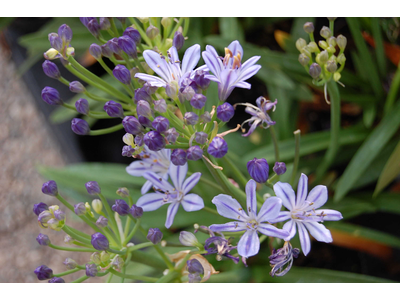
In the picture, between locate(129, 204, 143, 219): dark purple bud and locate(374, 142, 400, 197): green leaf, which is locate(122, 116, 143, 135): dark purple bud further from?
locate(374, 142, 400, 197): green leaf

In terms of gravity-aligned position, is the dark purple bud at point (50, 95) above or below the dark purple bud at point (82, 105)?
above

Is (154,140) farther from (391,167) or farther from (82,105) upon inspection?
(391,167)

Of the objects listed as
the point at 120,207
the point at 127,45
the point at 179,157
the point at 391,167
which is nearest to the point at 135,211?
the point at 120,207

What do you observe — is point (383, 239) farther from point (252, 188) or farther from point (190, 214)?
point (252, 188)

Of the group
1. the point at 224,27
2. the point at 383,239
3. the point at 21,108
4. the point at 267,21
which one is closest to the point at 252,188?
the point at 383,239

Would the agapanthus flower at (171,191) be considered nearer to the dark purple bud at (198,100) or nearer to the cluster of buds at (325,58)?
the dark purple bud at (198,100)

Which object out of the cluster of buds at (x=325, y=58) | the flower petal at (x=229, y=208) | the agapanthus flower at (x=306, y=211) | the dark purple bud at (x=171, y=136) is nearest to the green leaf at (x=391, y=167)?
the cluster of buds at (x=325, y=58)
